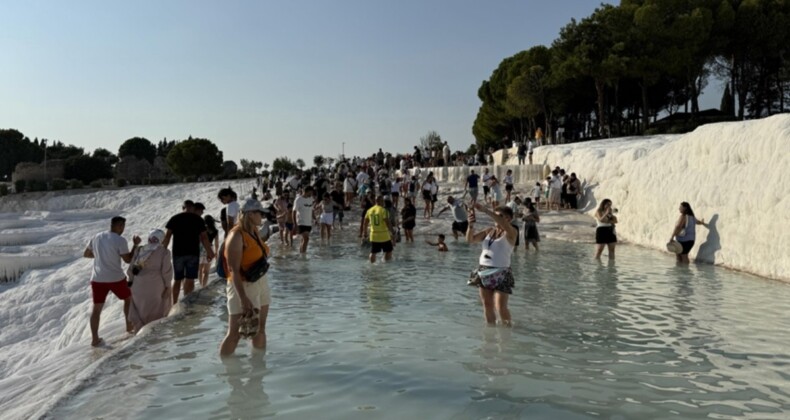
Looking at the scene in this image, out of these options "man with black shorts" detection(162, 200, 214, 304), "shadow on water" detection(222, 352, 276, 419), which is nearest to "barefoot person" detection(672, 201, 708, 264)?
"man with black shorts" detection(162, 200, 214, 304)

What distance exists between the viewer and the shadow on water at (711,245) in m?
12.3

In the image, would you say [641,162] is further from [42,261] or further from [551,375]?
[42,261]

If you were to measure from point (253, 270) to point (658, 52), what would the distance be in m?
37.0

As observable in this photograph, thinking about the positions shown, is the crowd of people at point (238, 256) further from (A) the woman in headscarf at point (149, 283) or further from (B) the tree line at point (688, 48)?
(B) the tree line at point (688, 48)

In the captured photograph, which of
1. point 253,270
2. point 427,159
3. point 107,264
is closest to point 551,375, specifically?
point 253,270

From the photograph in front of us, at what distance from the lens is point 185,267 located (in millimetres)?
8625

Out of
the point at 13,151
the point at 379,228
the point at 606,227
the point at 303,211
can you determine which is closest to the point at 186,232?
the point at 379,228

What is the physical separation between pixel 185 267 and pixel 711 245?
11.1 metres

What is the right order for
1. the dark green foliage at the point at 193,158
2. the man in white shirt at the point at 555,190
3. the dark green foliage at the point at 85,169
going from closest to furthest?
the man in white shirt at the point at 555,190
the dark green foliage at the point at 85,169
the dark green foliage at the point at 193,158

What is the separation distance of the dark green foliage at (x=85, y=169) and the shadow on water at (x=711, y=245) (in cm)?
7288

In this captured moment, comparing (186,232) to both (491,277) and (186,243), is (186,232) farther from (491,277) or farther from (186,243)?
(491,277)

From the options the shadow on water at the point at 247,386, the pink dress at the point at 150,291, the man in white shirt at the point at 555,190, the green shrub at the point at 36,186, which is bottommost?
the shadow on water at the point at 247,386

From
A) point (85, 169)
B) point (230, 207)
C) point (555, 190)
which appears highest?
point (85, 169)

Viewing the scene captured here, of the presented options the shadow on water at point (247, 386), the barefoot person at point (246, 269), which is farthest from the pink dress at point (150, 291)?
the barefoot person at point (246, 269)
